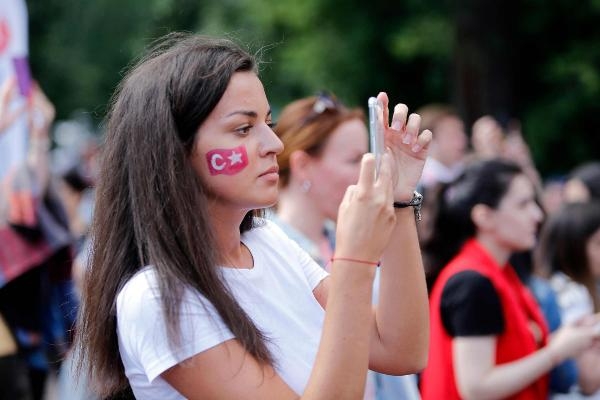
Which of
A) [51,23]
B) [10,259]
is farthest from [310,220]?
[51,23]

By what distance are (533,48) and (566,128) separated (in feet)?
Answer: 4.15

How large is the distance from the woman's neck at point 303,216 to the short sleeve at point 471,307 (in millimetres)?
669

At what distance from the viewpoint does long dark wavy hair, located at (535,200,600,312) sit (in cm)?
498

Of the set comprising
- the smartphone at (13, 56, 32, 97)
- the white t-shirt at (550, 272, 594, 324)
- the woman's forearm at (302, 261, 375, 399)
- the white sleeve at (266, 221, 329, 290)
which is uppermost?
the smartphone at (13, 56, 32, 97)

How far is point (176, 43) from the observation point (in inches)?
96.7

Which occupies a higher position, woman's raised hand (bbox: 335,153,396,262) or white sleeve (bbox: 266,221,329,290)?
woman's raised hand (bbox: 335,153,396,262)

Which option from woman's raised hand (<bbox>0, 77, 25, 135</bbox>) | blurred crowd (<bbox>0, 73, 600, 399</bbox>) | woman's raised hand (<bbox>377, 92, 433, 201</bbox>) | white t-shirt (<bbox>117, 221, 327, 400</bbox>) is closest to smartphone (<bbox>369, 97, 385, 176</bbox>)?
woman's raised hand (<bbox>377, 92, 433, 201</bbox>)

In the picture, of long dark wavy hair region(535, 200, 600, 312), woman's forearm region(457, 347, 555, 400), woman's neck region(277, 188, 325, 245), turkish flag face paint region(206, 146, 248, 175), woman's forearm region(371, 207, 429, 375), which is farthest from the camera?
long dark wavy hair region(535, 200, 600, 312)

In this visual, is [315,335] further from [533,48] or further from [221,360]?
[533,48]

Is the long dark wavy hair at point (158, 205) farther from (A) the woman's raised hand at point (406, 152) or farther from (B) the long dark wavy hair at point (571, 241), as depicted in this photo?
(B) the long dark wavy hair at point (571, 241)

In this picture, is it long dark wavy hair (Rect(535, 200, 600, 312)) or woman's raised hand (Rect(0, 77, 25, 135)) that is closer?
long dark wavy hair (Rect(535, 200, 600, 312))

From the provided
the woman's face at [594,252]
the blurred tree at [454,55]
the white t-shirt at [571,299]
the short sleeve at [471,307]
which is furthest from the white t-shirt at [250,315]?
the blurred tree at [454,55]

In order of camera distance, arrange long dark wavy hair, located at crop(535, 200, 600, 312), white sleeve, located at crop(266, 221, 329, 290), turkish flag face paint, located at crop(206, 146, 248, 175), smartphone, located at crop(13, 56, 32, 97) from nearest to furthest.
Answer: turkish flag face paint, located at crop(206, 146, 248, 175) < white sleeve, located at crop(266, 221, 329, 290) < long dark wavy hair, located at crop(535, 200, 600, 312) < smartphone, located at crop(13, 56, 32, 97)

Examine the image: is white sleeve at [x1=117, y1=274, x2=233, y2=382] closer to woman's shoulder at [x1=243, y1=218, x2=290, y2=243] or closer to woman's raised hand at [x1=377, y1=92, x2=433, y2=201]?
woman's shoulder at [x1=243, y1=218, x2=290, y2=243]
